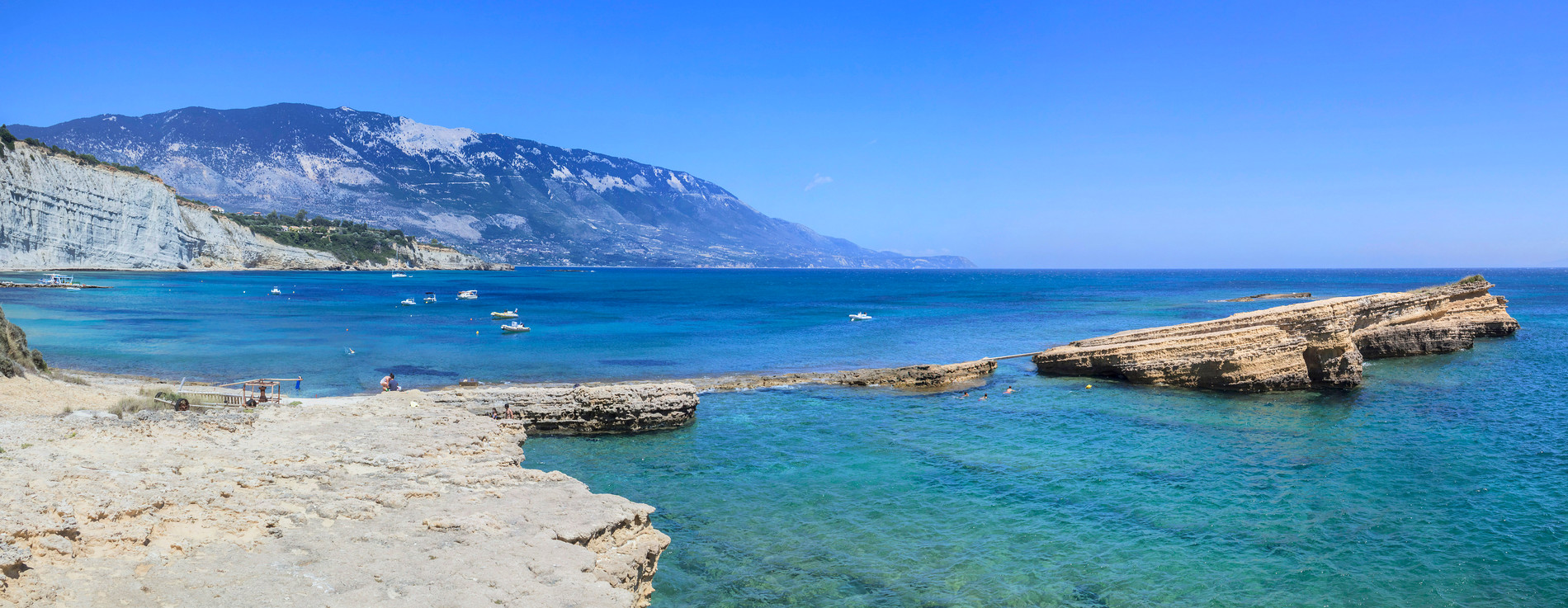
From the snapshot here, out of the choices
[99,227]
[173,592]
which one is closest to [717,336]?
[173,592]

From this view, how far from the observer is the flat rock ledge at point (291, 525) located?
7711 mm

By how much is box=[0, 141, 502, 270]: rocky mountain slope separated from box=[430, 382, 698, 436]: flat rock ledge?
115 metres

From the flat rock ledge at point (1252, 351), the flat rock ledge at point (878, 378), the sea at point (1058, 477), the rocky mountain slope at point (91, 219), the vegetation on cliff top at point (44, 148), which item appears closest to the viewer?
the sea at point (1058, 477)

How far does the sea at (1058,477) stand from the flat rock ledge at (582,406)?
0.60 meters

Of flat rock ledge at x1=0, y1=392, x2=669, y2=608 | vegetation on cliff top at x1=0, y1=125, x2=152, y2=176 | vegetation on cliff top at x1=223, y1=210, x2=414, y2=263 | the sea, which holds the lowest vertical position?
the sea

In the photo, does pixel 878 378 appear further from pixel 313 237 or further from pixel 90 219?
pixel 313 237

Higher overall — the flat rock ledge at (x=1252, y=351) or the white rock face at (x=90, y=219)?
the white rock face at (x=90, y=219)

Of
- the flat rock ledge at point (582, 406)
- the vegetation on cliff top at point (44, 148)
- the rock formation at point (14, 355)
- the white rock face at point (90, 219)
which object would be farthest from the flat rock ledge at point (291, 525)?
the white rock face at point (90, 219)

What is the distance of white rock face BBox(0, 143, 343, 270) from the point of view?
317ft

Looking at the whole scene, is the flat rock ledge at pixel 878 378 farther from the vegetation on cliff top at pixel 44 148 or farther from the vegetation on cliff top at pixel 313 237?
the vegetation on cliff top at pixel 313 237

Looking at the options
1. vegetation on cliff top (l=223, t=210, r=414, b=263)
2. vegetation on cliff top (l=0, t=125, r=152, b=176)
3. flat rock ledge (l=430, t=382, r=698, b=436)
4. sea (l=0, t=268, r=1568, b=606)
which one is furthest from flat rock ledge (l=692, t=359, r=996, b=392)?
vegetation on cliff top (l=223, t=210, r=414, b=263)

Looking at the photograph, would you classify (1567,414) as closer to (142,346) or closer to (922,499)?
(922,499)

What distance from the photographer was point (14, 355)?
21.3m

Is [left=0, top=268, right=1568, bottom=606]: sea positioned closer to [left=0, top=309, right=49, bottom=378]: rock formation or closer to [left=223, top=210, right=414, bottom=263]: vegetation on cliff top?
[left=0, top=309, right=49, bottom=378]: rock formation
